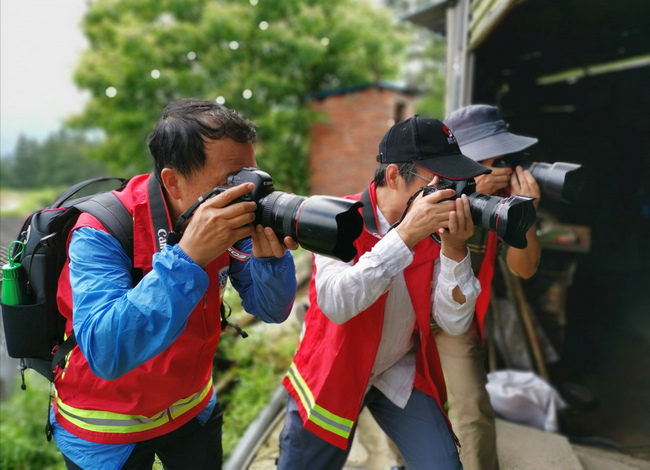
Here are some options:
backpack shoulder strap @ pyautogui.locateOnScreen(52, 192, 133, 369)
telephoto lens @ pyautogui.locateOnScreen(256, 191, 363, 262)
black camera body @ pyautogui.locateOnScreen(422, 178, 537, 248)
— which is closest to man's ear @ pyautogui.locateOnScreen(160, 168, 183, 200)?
backpack shoulder strap @ pyautogui.locateOnScreen(52, 192, 133, 369)

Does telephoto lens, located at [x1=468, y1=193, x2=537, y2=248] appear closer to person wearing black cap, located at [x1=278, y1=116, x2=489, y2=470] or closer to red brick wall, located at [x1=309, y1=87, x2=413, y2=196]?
person wearing black cap, located at [x1=278, y1=116, x2=489, y2=470]

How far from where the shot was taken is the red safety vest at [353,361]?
62.2 inches

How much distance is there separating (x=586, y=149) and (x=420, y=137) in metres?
3.45

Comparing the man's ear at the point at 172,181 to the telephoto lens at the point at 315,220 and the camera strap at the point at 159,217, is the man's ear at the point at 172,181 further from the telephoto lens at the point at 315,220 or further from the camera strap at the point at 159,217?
the telephoto lens at the point at 315,220

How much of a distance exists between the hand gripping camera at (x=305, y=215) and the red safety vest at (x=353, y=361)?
0.43 metres

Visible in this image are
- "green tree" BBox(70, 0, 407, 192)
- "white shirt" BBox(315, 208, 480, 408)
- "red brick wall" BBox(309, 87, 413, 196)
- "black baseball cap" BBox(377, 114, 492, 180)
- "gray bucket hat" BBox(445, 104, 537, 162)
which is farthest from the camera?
"red brick wall" BBox(309, 87, 413, 196)

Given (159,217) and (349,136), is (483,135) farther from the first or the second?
(349,136)

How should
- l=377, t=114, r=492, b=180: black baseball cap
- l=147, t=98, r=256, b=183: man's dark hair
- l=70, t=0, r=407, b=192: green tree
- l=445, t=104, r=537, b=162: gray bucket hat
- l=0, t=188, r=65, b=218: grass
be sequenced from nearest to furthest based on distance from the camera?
l=147, t=98, r=256, b=183: man's dark hair
l=377, t=114, r=492, b=180: black baseball cap
l=445, t=104, r=537, b=162: gray bucket hat
l=70, t=0, r=407, b=192: green tree
l=0, t=188, r=65, b=218: grass

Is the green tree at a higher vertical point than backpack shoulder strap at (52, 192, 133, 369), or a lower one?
higher

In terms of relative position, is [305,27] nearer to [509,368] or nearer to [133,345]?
[509,368]

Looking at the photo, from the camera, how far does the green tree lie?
961 centimetres

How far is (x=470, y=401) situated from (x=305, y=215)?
130 cm

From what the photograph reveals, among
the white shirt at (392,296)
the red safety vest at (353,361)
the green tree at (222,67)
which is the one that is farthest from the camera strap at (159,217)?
the green tree at (222,67)

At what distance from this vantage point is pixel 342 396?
5.18 feet
